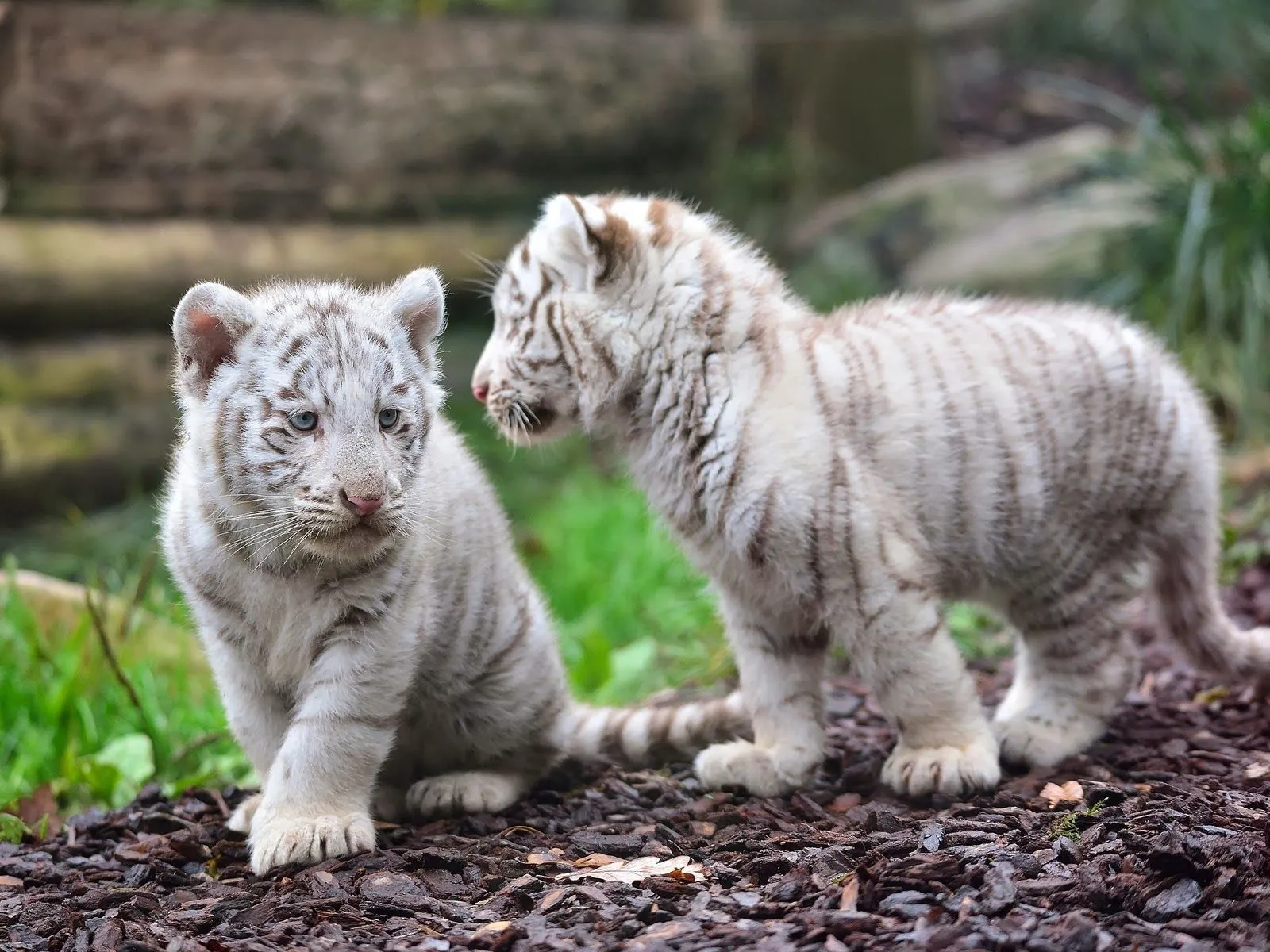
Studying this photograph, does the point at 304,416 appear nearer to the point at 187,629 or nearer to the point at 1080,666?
the point at 187,629

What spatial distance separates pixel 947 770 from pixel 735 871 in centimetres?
76

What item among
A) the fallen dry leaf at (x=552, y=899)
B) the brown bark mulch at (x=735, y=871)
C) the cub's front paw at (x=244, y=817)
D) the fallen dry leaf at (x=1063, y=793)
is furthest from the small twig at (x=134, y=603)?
the fallen dry leaf at (x=1063, y=793)

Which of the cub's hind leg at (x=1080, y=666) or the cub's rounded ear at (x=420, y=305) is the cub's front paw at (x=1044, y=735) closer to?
the cub's hind leg at (x=1080, y=666)

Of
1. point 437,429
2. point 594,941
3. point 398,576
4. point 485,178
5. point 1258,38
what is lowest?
point 594,941

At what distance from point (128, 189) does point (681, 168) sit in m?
3.71

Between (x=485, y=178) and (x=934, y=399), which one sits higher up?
(x=485, y=178)

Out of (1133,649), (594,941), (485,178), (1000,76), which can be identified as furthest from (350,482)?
(1000,76)

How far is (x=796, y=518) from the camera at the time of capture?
12.3ft

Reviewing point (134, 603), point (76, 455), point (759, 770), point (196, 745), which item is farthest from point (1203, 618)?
point (76, 455)

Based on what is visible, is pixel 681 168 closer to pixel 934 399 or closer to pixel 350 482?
pixel 934 399

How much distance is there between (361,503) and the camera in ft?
11.2

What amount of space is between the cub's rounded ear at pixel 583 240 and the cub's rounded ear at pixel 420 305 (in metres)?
0.39

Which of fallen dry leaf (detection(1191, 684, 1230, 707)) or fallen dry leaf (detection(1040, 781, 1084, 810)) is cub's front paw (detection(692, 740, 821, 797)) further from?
fallen dry leaf (detection(1191, 684, 1230, 707))

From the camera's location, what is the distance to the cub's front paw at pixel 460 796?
4.00 meters
